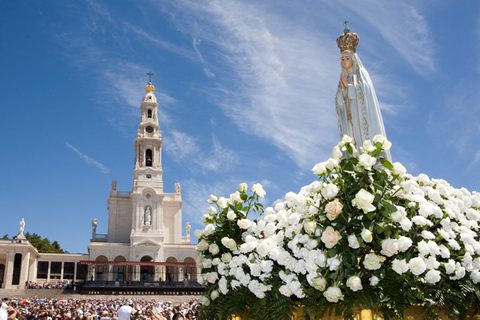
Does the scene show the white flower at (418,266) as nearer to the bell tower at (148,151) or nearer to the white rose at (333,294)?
the white rose at (333,294)

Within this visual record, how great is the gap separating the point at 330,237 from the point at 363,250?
25.3 inches

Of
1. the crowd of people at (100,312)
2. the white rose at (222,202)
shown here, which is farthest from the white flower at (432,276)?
the crowd of people at (100,312)

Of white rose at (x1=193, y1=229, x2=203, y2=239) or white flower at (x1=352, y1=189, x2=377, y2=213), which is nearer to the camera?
white flower at (x1=352, y1=189, x2=377, y2=213)

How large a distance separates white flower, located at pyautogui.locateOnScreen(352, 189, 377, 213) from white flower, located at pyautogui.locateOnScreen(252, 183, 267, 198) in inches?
79.8

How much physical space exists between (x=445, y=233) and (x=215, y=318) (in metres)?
3.09

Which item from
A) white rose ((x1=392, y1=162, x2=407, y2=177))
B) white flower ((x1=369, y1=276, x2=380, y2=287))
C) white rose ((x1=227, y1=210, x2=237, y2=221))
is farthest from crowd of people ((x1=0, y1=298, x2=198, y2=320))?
white rose ((x1=392, y1=162, x2=407, y2=177))

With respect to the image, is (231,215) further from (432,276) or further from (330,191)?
(432,276)

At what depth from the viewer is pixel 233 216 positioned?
5.86 meters

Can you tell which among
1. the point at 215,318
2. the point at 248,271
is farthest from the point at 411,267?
the point at 215,318

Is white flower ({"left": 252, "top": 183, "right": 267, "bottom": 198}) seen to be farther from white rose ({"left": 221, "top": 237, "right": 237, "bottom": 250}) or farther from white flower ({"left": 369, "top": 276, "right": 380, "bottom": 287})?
white flower ({"left": 369, "top": 276, "right": 380, "bottom": 287})

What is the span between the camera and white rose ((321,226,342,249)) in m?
4.28

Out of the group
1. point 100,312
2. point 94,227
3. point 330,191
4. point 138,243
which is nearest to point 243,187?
point 330,191

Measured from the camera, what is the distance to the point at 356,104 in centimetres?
977

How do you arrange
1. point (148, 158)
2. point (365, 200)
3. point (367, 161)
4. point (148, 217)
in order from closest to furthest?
1. point (365, 200)
2. point (367, 161)
3. point (148, 217)
4. point (148, 158)
